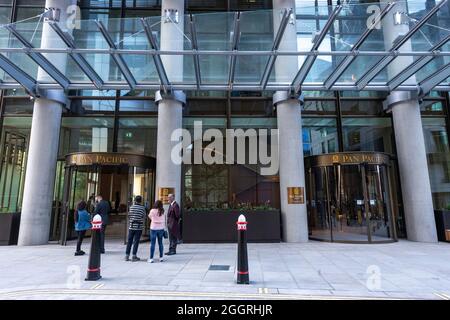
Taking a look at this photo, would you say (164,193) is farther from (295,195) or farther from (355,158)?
(355,158)

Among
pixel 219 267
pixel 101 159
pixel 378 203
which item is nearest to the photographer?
pixel 219 267

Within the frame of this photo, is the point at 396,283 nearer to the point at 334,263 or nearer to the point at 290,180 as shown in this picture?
the point at 334,263

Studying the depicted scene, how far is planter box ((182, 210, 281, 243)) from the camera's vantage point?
10.4 m

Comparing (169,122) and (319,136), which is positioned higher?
(169,122)

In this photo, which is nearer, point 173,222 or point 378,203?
point 173,222

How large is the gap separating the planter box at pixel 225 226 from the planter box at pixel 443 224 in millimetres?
6351

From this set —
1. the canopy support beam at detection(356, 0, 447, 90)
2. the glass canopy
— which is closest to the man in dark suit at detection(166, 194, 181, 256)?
the glass canopy

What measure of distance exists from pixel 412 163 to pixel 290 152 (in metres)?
4.84

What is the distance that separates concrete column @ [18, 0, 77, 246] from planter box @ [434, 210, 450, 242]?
49.1ft

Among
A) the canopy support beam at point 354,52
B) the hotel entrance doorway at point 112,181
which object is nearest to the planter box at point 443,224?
the canopy support beam at point 354,52

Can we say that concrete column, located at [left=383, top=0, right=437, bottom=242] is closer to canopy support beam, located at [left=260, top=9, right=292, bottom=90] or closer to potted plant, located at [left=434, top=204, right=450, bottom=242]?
potted plant, located at [left=434, top=204, right=450, bottom=242]

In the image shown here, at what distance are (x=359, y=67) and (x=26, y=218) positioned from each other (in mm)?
12852

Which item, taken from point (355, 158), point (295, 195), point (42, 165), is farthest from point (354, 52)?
point (42, 165)

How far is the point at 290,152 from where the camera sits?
11516mm
